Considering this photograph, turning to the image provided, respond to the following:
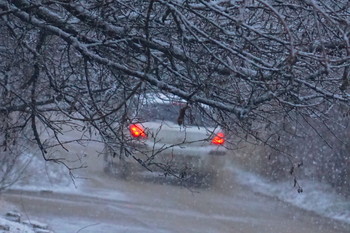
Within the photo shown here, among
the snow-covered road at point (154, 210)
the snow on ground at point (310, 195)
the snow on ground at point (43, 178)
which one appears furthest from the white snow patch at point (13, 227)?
the snow on ground at point (310, 195)

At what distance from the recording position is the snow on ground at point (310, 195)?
45.7ft

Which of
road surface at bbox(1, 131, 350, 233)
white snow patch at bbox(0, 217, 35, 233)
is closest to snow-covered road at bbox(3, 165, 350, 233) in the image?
road surface at bbox(1, 131, 350, 233)

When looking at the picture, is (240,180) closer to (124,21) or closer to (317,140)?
(317,140)

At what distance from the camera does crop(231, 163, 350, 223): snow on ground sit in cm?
1394

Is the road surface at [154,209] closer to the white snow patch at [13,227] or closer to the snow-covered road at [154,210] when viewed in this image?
the snow-covered road at [154,210]

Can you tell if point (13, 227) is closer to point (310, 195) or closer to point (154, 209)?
point (154, 209)

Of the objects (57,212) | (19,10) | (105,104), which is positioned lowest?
(57,212)

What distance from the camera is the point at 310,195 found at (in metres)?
14.9

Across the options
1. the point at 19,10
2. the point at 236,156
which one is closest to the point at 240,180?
the point at 236,156

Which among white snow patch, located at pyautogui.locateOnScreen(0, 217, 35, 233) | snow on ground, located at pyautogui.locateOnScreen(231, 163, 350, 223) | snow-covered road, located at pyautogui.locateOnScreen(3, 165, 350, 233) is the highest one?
snow on ground, located at pyautogui.locateOnScreen(231, 163, 350, 223)

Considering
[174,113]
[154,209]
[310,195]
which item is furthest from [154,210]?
[174,113]

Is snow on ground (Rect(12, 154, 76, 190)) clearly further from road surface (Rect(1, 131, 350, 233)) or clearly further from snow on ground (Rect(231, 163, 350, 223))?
snow on ground (Rect(231, 163, 350, 223))

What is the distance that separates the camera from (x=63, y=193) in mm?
13281

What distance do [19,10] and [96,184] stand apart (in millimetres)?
9282
